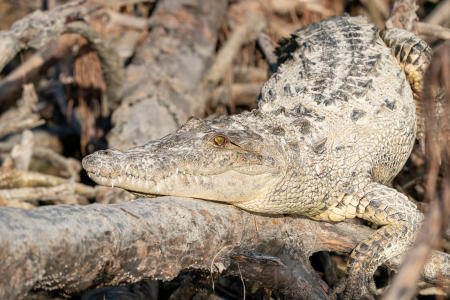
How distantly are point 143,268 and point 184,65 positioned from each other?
3719mm

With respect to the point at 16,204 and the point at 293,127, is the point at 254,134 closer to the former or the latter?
the point at 293,127

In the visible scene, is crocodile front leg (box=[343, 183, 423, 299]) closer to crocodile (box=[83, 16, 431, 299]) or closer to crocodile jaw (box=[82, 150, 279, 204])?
crocodile (box=[83, 16, 431, 299])

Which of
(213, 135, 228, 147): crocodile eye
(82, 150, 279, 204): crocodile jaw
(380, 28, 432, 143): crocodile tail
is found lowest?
(82, 150, 279, 204): crocodile jaw

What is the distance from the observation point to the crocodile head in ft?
8.71

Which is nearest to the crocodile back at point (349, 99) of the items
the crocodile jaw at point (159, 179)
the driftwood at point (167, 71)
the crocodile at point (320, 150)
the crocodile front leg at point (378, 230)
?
the crocodile at point (320, 150)

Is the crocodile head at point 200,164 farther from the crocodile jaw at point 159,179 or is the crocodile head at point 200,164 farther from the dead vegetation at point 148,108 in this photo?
the dead vegetation at point 148,108

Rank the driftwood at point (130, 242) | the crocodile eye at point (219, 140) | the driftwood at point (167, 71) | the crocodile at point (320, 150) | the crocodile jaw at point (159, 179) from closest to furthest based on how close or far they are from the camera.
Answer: the driftwood at point (130, 242), the crocodile jaw at point (159, 179), the crocodile at point (320, 150), the crocodile eye at point (219, 140), the driftwood at point (167, 71)

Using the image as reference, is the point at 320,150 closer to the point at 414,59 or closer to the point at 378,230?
the point at 378,230

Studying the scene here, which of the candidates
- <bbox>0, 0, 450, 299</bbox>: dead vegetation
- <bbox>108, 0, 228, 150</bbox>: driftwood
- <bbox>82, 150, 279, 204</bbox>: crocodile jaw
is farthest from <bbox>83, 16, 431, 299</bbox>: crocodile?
<bbox>108, 0, 228, 150</bbox>: driftwood

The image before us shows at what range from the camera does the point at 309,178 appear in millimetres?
3143

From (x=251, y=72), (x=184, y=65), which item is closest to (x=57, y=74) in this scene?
(x=184, y=65)

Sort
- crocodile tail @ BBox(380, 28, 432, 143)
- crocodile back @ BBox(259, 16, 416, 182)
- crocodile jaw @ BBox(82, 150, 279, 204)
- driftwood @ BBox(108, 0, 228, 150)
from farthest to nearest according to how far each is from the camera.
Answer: driftwood @ BBox(108, 0, 228, 150) → crocodile tail @ BBox(380, 28, 432, 143) → crocodile back @ BBox(259, 16, 416, 182) → crocodile jaw @ BBox(82, 150, 279, 204)

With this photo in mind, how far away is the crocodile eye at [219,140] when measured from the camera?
2.87 metres

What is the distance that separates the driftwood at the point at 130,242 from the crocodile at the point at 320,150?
0.62 ft
